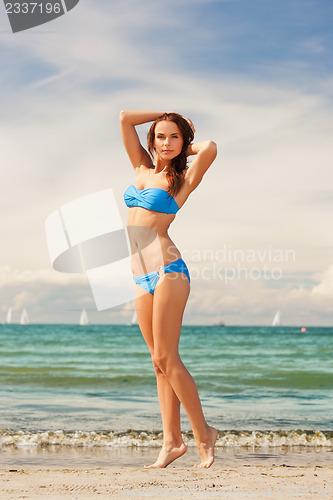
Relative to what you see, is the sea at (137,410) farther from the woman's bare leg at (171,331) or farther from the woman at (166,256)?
the woman's bare leg at (171,331)

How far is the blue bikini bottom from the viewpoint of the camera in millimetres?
4329

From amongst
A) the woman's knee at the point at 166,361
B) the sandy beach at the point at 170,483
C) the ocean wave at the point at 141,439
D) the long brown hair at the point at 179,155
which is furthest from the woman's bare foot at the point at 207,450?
the ocean wave at the point at 141,439

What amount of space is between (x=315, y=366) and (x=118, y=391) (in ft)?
29.3

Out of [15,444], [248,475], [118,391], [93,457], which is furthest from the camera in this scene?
[118,391]

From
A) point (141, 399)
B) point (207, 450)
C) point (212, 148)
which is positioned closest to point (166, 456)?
point (207, 450)

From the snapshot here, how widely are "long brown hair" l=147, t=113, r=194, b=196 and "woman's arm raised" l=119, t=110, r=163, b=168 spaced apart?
0.09 m

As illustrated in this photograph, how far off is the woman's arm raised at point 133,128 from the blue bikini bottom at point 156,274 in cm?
85

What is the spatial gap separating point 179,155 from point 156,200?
0.44 m

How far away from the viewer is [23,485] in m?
4.01

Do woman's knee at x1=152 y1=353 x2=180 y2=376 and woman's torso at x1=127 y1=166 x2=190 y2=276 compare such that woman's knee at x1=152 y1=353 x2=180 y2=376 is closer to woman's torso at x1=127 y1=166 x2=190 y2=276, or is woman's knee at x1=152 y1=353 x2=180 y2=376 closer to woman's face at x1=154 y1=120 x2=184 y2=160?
woman's torso at x1=127 y1=166 x2=190 y2=276

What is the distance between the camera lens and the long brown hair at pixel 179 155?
14.5 feet

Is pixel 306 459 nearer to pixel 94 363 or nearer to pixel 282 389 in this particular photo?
pixel 282 389

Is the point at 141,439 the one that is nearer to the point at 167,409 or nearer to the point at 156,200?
the point at 167,409

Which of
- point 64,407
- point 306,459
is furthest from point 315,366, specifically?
point 306,459
